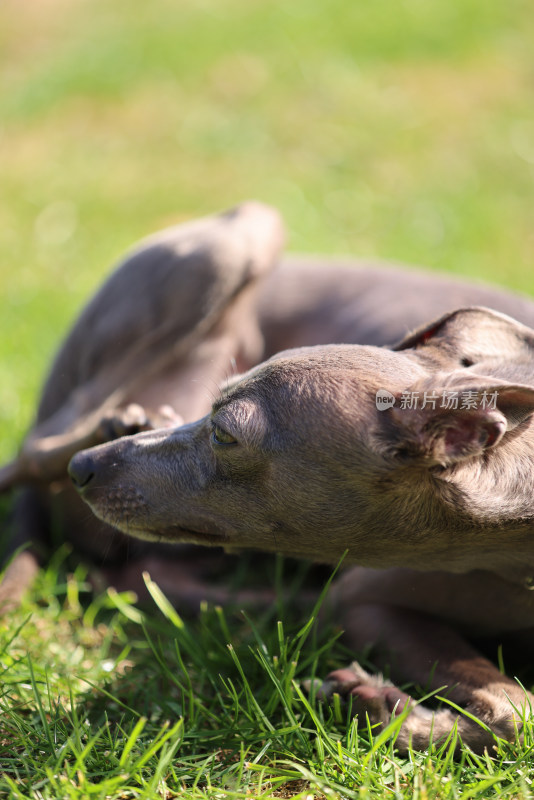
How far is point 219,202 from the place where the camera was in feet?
24.6

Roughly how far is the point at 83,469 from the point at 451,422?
1.06 metres

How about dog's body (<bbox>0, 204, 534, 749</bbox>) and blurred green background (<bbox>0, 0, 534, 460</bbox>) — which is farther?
blurred green background (<bbox>0, 0, 534, 460</bbox>)

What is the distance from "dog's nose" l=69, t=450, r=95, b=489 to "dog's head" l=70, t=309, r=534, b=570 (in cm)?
2

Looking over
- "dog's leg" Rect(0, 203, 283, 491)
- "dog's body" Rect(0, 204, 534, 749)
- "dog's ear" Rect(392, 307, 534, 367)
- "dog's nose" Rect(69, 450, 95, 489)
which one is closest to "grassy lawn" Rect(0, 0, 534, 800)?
"dog's body" Rect(0, 204, 534, 749)

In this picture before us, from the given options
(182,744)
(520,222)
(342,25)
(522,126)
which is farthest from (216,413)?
(342,25)

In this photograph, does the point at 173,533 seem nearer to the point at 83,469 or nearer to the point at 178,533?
the point at 178,533

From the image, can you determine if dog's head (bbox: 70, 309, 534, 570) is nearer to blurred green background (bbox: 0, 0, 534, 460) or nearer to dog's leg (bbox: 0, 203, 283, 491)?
dog's leg (bbox: 0, 203, 283, 491)

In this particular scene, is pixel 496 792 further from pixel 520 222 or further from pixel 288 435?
pixel 520 222

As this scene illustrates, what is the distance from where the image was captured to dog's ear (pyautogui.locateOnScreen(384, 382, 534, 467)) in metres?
2.08

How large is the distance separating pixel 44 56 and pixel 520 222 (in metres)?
6.76

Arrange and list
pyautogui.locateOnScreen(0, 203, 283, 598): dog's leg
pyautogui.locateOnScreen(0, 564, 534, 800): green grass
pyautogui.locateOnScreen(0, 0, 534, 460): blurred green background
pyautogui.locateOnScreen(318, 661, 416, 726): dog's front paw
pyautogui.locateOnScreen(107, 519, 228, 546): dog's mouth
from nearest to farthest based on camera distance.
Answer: pyautogui.locateOnScreen(0, 564, 534, 800): green grass < pyautogui.locateOnScreen(318, 661, 416, 726): dog's front paw < pyautogui.locateOnScreen(107, 519, 228, 546): dog's mouth < pyautogui.locateOnScreen(0, 203, 283, 598): dog's leg < pyautogui.locateOnScreen(0, 0, 534, 460): blurred green background

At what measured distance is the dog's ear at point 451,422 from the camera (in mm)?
2082

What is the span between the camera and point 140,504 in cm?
248

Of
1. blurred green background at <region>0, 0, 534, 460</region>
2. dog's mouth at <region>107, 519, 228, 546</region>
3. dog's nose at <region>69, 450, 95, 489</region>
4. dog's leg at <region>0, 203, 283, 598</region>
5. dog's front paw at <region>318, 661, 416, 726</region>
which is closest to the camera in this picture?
dog's front paw at <region>318, 661, 416, 726</region>
